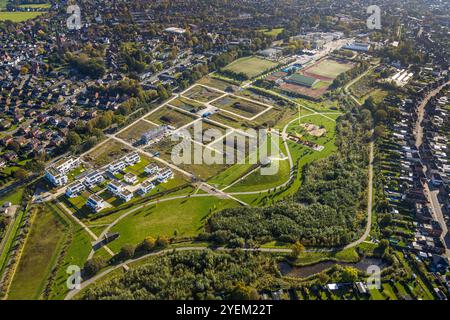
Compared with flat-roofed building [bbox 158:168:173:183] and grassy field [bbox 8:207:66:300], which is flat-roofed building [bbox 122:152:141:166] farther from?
grassy field [bbox 8:207:66:300]

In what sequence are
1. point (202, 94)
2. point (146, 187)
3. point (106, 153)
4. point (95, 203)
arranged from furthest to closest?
point (202, 94)
point (106, 153)
point (146, 187)
point (95, 203)

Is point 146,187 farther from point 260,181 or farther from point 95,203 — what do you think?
point 260,181

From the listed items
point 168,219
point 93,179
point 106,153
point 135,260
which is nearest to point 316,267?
point 168,219

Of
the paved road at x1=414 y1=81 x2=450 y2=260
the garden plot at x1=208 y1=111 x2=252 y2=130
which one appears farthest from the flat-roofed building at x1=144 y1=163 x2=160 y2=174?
the paved road at x1=414 y1=81 x2=450 y2=260

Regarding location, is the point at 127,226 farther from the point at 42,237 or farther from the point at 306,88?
the point at 306,88

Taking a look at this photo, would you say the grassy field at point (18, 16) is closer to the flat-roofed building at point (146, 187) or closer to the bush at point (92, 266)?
the flat-roofed building at point (146, 187)

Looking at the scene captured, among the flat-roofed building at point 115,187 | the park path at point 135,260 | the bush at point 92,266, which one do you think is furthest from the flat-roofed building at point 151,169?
the bush at point 92,266
